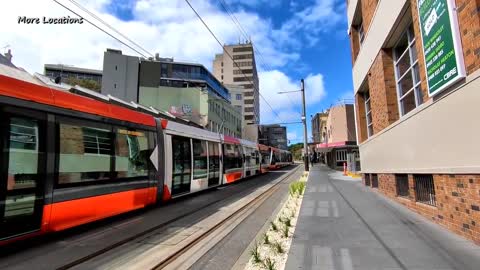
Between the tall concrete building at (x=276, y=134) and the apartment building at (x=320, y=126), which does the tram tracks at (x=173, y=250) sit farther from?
the tall concrete building at (x=276, y=134)

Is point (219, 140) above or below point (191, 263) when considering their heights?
above

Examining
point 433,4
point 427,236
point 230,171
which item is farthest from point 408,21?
point 230,171

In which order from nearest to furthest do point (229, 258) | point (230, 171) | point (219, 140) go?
1. point (229, 258)
2. point (219, 140)
3. point (230, 171)

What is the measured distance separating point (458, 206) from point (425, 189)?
231 centimetres

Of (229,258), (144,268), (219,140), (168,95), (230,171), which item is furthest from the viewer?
(168,95)

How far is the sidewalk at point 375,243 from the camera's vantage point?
503 cm

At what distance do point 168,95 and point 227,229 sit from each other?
49.1m

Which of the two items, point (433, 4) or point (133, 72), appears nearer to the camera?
point (433, 4)

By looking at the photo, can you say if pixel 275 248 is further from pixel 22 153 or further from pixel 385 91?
pixel 385 91

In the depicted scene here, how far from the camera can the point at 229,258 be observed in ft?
20.0

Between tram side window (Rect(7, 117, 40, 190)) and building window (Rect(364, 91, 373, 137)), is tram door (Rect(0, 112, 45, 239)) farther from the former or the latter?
building window (Rect(364, 91, 373, 137))

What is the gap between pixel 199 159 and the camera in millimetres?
14586

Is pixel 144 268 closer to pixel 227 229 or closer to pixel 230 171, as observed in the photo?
pixel 227 229

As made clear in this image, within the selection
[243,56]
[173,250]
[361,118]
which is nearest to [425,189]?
[173,250]
